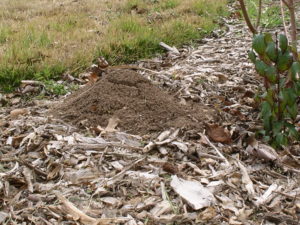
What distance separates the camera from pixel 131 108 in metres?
3.05

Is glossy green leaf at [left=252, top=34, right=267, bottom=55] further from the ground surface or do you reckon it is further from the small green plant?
the ground surface

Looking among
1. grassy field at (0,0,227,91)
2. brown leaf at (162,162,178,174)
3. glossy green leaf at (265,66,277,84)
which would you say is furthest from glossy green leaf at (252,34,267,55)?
grassy field at (0,0,227,91)

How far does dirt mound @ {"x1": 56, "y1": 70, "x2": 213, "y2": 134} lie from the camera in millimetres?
2918

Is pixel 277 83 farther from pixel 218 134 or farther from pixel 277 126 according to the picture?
pixel 218 134

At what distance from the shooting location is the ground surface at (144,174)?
2068 mm

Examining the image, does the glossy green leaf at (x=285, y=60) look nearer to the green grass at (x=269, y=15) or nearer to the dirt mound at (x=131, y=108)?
the dirt mound at (x=131, y=108)

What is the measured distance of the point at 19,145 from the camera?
8.84 ft

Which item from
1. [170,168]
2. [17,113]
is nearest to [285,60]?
[170,168]

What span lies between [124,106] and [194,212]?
→ 120 centimetres

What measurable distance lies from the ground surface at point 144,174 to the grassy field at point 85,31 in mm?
1269

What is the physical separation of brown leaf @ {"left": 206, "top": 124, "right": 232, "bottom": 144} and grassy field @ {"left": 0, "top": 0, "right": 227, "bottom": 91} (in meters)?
2.09

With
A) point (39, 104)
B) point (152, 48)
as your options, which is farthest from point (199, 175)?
point (152, 48)

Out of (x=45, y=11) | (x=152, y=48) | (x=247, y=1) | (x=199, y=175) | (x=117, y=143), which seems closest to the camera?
(x=199, y=175)

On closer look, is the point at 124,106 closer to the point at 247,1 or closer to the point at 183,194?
the point at 183,194
